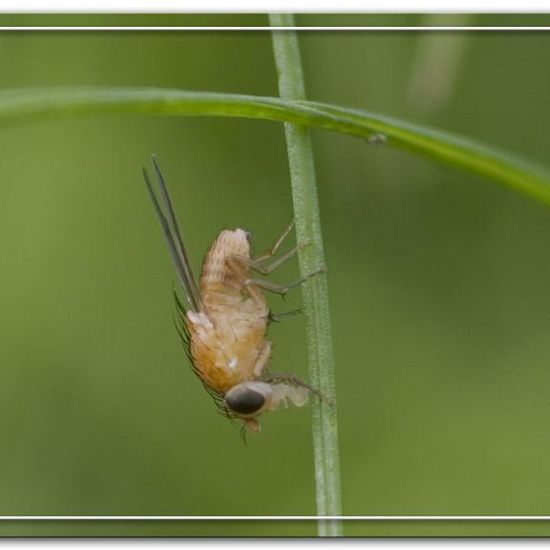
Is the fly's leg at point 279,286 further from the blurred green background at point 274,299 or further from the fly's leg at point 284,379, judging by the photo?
the fly's leg at point 284,379

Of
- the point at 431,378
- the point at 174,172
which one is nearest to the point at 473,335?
the point at 431,378

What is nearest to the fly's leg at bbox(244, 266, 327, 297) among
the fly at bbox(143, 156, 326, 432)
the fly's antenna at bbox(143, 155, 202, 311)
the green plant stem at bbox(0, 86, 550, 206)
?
the fly at bbox(143, 156, 326, 432)

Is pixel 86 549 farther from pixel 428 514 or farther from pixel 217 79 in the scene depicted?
pixel 217 79

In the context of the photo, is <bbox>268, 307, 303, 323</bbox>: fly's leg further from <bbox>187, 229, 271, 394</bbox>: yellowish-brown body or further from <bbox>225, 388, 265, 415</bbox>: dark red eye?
<bbox>225, 388, 265, 415</bbox>: dark red eye

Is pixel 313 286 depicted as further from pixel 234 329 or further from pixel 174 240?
pixel 174 240

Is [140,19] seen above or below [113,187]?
above

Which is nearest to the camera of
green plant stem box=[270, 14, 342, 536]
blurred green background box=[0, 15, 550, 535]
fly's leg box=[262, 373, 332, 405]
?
green plant stem box=[270, 14, 342, 536]
